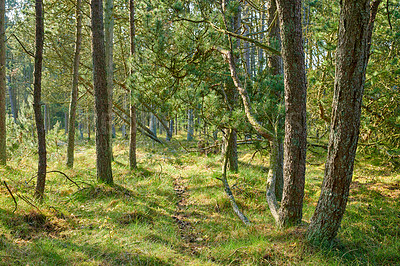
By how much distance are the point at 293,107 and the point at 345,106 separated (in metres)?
0.70

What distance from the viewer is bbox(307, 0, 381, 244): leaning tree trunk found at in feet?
8.95

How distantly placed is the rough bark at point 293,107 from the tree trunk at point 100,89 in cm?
430

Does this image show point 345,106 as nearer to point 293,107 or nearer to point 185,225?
point 293,107

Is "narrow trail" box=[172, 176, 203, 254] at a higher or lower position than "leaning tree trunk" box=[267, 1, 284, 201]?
lower

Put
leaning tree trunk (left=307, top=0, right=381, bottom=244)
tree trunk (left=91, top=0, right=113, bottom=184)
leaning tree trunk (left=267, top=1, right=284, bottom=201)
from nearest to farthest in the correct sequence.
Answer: leaning tree trunk (left=307, top=0, right=381, bottom=244), leaning tree trunk (left=267, top=1, right=284, bottom=201), tree trunk (left=91, top=0, right=113, bottom=184)

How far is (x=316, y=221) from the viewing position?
10.7 feet

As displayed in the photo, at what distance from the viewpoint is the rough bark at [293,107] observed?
332 cm

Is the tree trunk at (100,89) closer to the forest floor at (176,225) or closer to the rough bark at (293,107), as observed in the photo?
the forest floor at (176,225)

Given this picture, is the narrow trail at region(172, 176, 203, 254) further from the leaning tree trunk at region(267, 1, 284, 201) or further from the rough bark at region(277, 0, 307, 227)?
the leaning tree trunk at region(267, 1, 284, 201)

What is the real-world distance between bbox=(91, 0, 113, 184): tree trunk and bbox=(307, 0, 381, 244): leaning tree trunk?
4.88 meters

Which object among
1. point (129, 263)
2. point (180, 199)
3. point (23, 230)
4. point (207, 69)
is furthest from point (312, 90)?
point (23, 230)

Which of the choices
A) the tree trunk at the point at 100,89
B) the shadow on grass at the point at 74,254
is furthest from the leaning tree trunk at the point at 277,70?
the tree trunk at the point at 100,89

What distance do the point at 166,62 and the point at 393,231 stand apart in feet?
17.2

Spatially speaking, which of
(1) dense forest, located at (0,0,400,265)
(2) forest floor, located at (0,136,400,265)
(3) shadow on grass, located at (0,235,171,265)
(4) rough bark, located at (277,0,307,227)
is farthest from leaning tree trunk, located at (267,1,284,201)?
(3) shadow on grass, located at (0,235,171,265)
